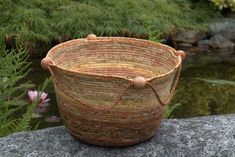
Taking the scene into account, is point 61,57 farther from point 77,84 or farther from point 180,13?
point 180,13

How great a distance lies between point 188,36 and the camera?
204 inches

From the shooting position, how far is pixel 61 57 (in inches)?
60.8

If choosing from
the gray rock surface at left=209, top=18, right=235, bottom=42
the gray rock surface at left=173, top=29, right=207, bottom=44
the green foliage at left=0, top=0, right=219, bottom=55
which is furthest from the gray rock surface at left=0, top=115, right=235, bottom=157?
the gray rock surface at left=209, top=18, right=235, bottom=42

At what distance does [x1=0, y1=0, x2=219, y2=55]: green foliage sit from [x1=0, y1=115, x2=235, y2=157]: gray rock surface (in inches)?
102

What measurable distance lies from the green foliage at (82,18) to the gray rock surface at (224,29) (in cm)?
10

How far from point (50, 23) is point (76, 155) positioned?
3.21 m

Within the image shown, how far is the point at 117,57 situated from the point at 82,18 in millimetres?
3013

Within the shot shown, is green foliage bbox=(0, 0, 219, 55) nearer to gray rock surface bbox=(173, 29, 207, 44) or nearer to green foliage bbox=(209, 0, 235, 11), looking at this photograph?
gray rock surface bbox=(173, 29, 207, 44)

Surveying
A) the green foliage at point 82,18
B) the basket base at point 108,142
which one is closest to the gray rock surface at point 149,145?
the basket base at point 108,142

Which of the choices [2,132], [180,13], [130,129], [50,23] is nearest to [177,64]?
[130,129]

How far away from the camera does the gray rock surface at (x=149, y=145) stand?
1.43 metres

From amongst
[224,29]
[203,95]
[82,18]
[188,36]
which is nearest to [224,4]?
[224,29]

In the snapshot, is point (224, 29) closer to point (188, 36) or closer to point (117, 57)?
point (188, 36)

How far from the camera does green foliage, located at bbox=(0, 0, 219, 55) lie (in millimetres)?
4355
